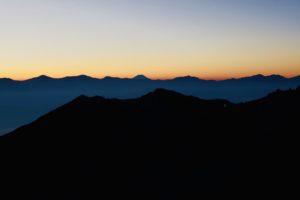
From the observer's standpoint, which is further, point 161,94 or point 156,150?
point 161,94

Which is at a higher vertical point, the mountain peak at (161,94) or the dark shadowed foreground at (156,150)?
the mountain peak at (161,94)

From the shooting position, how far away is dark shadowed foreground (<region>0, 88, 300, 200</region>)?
31781 mm

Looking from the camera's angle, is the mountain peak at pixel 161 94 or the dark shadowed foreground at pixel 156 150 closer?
the dark shadowed foreground at pixel 156 150

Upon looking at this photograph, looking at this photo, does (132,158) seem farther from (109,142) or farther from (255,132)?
(255,132)

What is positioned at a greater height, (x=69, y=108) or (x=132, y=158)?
(x=69, y=108)

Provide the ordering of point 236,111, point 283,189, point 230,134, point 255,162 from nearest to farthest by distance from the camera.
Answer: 1. point 283,189
2. point 255,162
3. point 230,134
4. point 236,111

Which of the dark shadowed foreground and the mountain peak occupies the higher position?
the mountain peak

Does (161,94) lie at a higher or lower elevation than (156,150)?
higher

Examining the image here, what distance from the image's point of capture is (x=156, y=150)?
1447 inches

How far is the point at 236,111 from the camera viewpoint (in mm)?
42812

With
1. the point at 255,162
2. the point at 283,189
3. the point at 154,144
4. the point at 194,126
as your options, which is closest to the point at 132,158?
the point at 154,144

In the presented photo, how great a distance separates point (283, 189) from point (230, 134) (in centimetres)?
987

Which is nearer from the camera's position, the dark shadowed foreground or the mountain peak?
the dark shadowed foreground

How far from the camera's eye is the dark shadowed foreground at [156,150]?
31.8m
